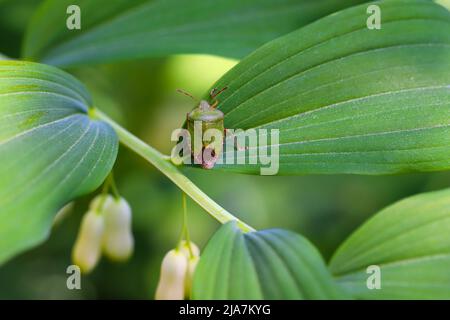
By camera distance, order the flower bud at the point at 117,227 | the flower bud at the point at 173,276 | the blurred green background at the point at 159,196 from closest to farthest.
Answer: the flower bud at the point at 173,276 → the flower bud at the point at 117,227 → the blurred green background at the point at 159,196

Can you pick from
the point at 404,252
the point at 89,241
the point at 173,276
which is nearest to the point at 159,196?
the point at 89,241

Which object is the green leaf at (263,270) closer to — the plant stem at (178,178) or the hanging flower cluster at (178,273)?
the plant stem at (178,178)

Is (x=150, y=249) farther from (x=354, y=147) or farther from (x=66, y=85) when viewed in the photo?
(x=354, y=147)

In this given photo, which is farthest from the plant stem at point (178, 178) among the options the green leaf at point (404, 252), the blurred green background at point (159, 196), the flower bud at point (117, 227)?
the blurred green background at point (159, 196)

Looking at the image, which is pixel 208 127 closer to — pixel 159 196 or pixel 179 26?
pixel 179 26

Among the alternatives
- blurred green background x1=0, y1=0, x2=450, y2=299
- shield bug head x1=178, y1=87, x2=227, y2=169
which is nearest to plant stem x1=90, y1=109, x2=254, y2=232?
shield bug head x1=178, y1=87, x2=227, y2=169

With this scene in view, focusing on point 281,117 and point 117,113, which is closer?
point 281,117

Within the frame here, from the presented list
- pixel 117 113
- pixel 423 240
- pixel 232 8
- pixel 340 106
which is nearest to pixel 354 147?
pixel 340 106
